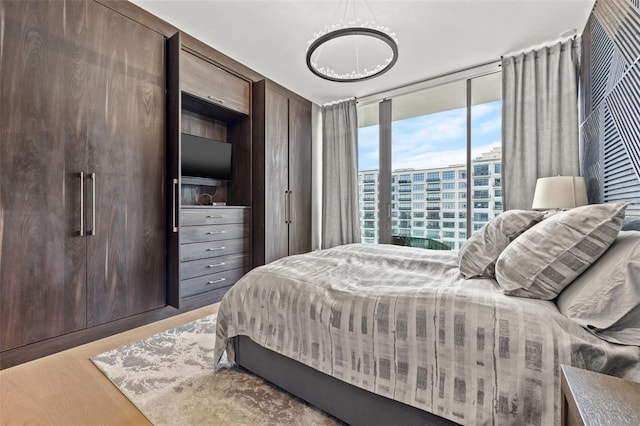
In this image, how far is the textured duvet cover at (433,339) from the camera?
2.96 ft

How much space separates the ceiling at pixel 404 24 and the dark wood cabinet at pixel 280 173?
58cm

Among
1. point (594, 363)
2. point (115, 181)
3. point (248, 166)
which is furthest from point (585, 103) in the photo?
point (115, 181)

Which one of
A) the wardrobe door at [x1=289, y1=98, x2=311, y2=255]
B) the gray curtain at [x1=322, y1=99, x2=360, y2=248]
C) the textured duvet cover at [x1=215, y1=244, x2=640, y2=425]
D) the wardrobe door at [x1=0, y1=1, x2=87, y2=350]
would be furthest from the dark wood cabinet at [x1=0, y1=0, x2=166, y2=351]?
the gray curtain at [x1=322, y1=99, x2=360, y2=248]

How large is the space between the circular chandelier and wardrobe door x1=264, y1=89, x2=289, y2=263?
842mm

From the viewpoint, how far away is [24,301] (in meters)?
1.89

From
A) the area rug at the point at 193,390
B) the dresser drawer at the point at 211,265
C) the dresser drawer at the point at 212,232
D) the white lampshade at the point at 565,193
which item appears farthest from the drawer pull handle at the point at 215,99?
the white lampshade at the point at 565,193

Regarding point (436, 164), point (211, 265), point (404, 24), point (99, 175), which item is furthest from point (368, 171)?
point (99, 175)

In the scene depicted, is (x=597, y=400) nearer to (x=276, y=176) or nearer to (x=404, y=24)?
(x=404, y=24)

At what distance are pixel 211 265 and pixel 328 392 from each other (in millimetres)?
2156

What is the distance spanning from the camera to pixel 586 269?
1.13 meters

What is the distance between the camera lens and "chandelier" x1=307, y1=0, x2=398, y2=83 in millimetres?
2064

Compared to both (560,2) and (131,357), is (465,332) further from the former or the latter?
(560,2)

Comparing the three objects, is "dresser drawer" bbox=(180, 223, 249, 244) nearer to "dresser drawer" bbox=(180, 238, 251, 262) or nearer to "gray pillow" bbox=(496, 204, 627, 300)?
"dresser drawer" bbox=(180, 238, 251, 262)

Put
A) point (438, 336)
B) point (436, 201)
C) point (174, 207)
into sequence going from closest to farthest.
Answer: point (438, 336)
point (174, 207)
point (436, 201)
